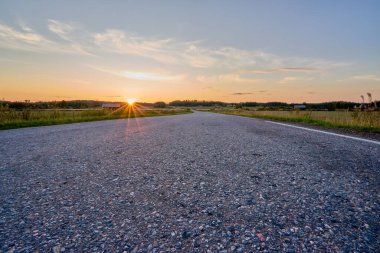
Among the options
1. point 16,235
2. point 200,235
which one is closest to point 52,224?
point 16,235

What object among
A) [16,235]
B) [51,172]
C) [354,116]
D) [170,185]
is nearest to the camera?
[16,235]

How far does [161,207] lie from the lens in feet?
7.55

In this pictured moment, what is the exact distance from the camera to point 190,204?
2357 mm

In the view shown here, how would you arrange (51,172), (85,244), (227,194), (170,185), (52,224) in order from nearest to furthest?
1. (85,244)
2. (52,224)
3. (227,194)
4. (170,185)
5. (51,172)

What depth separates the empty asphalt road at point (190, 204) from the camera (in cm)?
170

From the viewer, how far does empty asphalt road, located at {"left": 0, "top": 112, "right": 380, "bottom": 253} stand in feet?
5.58

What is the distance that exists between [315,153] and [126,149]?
458cm

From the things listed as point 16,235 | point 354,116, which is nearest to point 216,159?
point 16,235

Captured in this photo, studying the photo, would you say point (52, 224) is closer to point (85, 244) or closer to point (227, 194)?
point (85, 244)

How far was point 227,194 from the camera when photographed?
2609mm

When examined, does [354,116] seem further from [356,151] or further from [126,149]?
[126,149]

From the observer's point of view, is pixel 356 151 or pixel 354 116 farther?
pixel 354 116

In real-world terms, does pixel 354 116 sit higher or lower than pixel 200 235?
higher

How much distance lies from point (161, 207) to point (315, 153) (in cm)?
408
